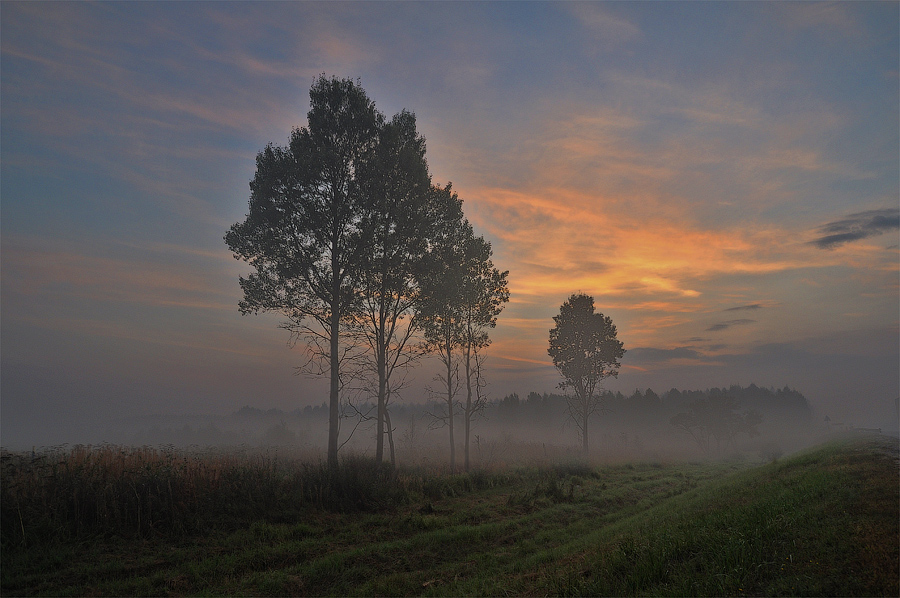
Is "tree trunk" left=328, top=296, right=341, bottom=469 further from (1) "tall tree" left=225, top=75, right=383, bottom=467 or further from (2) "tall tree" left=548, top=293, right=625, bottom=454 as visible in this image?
(2) "tall tree" left=548, top=293, right=625, bottom=454

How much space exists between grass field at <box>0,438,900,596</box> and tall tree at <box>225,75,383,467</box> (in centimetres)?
534

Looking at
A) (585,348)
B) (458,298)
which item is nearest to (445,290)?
(458,298)

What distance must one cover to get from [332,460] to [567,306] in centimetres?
2889

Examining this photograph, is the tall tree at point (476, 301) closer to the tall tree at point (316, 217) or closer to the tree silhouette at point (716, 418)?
the tall tree at point (316, 217)

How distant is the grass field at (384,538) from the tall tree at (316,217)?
210 inches

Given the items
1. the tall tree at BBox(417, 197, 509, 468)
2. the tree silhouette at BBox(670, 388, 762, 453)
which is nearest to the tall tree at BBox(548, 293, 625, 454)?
the tall tree at BBox(417, 197, 509, 468)

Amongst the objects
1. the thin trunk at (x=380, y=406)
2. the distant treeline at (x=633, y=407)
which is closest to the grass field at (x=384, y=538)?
the thin trunk at (x=380, y=406)

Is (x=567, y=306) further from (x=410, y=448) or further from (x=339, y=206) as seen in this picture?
(x=339, y=206)

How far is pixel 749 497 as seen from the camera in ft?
Answer: 35.6

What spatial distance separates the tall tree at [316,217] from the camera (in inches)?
712

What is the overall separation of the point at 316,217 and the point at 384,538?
42.8 ft

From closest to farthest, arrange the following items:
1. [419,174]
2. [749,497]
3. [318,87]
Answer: [749,497] → [318,87] → [419,174]

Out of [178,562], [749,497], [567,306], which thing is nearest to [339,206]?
[178,562]

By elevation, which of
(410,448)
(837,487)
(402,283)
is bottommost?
(410,448)
